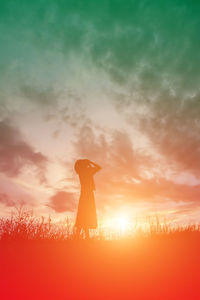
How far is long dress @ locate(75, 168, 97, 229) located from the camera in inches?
425

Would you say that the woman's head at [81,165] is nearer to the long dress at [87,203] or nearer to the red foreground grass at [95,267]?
the long dress at [87,203]

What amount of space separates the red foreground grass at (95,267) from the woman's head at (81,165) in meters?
2.71

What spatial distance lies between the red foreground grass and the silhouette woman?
66cm

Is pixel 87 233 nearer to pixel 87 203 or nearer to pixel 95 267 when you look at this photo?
pixel 87 203

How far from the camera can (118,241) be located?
34.9 ft

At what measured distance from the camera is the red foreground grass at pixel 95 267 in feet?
16.1

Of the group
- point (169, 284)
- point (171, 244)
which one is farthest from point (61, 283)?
point (171, 244)

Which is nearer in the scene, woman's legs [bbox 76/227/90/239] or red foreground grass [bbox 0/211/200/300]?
red foreground grass [bbox 0/211/200/300]

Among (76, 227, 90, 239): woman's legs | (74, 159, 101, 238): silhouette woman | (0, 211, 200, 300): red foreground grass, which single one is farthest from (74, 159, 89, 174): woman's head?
(0, 211, 200, 300): red foreground grass

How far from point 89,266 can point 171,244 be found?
13.2 ft

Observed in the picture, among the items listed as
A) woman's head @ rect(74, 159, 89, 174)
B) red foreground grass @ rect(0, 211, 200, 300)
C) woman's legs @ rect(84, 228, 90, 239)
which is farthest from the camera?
woman's head @ rect(74, 159, 89, 174)

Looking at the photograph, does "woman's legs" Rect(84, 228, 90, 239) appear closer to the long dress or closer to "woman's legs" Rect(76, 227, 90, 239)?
"woman's legs" Rect(76, 227, 90, 239)

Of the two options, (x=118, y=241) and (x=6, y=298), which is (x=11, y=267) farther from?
(x=118, y=241)

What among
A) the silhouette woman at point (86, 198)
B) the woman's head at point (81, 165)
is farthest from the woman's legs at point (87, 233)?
the woman's head at point (81, 165)
